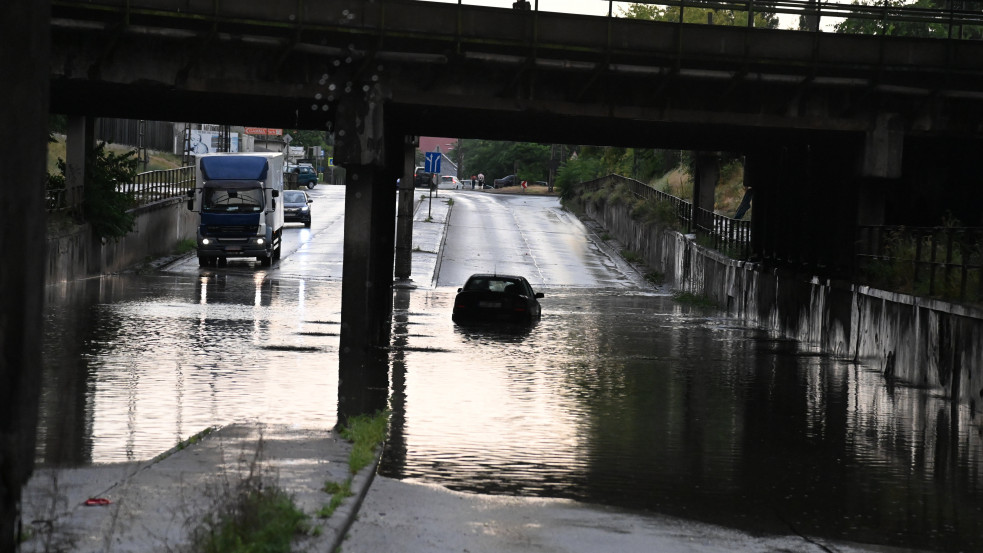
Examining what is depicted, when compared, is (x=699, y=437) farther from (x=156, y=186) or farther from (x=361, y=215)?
(x=156, y=186)

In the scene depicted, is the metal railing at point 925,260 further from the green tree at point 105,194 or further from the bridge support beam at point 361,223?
the green tree at point 105,194

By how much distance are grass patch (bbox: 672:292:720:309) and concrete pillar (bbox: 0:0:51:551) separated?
38.9m

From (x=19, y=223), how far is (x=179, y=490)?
12.2ft

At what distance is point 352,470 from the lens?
11.0 metres

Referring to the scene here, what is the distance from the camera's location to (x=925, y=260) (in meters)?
24.9

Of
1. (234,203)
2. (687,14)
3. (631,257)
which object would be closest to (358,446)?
(234,203)

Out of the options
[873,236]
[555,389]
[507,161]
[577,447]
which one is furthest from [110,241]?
[507,161]

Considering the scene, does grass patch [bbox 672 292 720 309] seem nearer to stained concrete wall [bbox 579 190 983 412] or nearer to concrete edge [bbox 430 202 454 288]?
stained concrete wall [bbox 579 190 983 412]

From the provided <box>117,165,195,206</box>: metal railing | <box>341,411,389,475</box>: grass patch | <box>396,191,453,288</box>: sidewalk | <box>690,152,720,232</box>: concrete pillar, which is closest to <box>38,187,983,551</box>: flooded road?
<box>341,411,389,475</box>: grass patch

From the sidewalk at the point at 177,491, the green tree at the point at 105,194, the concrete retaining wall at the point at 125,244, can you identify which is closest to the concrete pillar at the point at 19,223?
the sidewalk at the point at 177,491

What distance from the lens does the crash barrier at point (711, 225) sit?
44031mm

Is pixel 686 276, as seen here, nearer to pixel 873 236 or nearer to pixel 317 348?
pixel 873 236

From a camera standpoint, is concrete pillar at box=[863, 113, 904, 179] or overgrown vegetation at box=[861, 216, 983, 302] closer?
overgrown vegetation at box=[861, 216, 983, 302]

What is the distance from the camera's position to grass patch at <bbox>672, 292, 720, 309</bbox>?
45375mm
